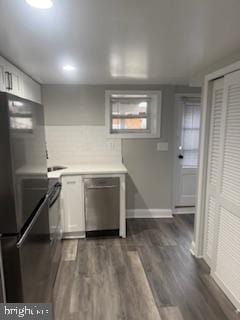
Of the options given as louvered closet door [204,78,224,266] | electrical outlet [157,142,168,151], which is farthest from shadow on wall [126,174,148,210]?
louvered closet door [204,78,224,266]

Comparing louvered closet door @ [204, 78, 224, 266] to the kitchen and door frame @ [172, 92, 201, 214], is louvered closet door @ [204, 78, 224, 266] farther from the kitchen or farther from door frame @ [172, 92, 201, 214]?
door frame @ [172, 92, 201, 214]

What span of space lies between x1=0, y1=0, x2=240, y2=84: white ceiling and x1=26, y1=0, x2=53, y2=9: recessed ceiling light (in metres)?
0.03

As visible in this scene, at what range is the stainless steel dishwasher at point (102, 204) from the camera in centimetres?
308

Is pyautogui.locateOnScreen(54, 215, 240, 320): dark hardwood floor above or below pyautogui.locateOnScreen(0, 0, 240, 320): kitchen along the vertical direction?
below

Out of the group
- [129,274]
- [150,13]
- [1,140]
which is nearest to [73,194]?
[129,274]

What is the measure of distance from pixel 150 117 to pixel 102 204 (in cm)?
165

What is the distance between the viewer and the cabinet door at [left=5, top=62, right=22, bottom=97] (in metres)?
2.16

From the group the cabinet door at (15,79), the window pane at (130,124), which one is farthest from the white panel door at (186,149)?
the cabinet door at (15,79)

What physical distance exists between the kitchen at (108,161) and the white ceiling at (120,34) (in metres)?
0.01

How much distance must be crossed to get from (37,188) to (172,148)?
9.05ft

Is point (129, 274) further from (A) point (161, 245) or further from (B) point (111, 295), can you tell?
(A) point (161, 245)

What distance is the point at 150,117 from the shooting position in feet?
12.6

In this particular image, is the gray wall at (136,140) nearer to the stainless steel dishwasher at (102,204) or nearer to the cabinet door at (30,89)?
the cabinet door at (30,89)

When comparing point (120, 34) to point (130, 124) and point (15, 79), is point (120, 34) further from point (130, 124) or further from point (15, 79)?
point (130, 124)
